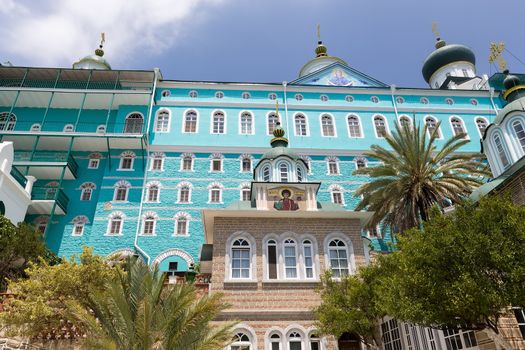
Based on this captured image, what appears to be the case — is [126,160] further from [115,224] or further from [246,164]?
[246,164]

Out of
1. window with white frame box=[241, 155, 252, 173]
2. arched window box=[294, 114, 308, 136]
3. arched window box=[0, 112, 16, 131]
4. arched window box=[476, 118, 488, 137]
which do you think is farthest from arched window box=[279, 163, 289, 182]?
arched window box=[0, 112, 16, 131]

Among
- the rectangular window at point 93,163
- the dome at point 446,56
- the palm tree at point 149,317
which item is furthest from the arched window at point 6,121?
the dome at point 446,56

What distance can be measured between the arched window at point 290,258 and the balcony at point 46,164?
18.5 m

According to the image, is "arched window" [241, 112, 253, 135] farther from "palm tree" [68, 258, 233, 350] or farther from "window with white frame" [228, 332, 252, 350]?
"palm tree" [68, 258, 233, 350]

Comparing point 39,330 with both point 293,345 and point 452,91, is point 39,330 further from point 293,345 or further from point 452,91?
point 452,91

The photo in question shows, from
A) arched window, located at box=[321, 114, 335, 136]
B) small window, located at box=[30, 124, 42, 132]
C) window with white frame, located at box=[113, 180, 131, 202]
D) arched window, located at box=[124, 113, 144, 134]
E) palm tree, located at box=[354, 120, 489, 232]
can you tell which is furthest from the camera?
arched window, located at box=[321, 114, 335, 136]

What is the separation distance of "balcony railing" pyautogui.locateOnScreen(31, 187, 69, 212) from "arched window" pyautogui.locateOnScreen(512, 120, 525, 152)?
87.0 ft

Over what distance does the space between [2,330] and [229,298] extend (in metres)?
8.06

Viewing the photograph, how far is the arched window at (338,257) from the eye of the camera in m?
17.9

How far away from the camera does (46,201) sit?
28094 mm

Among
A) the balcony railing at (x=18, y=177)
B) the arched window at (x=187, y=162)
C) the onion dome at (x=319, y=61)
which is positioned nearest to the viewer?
the balcony railing at (x=18, y=177)

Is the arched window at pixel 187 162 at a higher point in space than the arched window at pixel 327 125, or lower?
lower

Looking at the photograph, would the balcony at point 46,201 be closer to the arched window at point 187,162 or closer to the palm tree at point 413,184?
the arched window at point 187,162

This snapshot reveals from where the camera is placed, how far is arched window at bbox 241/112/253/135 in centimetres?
3412
